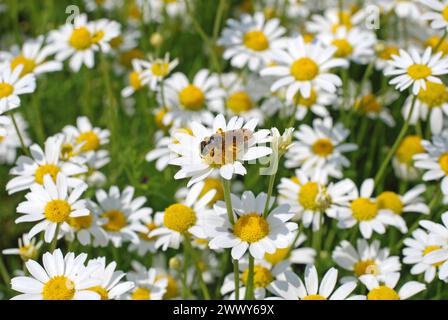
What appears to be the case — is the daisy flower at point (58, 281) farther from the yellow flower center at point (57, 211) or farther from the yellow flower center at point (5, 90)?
the yellow flower center at point (5, 90)

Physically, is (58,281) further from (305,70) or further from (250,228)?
(305,70)

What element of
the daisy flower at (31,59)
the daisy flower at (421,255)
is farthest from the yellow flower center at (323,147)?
the daisy flower at (31,59)

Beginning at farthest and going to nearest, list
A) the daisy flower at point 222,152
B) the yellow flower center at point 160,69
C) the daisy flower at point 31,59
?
1. the daisy flower at point 31,59
2. the yellow flower center at point 160,69
3. the daisy flower at point 222,152

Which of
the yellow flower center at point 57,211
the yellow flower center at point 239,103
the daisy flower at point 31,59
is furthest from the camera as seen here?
the yellow flower center at point 239,103

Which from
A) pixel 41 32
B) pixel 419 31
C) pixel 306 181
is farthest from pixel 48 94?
pixel 419 31

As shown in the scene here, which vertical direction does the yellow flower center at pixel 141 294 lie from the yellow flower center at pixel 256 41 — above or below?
below
